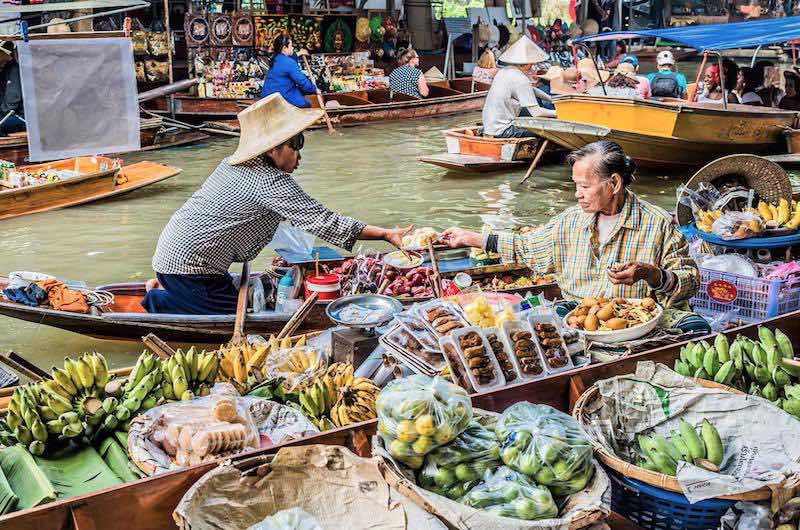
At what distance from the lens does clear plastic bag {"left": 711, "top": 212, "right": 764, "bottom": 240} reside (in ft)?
16.8

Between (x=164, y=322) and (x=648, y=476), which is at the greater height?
(x=648, y=476)

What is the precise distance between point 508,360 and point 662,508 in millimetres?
909

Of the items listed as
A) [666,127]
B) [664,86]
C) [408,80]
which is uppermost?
[408,80]

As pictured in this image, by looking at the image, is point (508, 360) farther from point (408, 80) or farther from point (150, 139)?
point (408, 80)

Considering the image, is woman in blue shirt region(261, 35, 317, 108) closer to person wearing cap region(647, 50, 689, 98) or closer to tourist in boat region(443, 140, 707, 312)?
person wearing cap region(647, 50, 689, 98)

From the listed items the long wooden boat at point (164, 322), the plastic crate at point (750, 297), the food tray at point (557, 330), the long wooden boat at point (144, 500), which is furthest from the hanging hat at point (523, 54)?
the long wooden boat at point (144, 500)

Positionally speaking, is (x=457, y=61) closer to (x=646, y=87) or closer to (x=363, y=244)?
(x=646, y=87)

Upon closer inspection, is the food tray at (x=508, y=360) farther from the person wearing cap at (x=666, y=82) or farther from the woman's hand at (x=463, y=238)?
the person wearing cap at (x=666, y=82)

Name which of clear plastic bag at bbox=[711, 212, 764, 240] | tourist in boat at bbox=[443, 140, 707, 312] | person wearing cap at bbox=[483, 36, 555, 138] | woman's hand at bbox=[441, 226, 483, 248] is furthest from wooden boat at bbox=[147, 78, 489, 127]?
tourist in boat at bbox=[443, 140, 707, 312]

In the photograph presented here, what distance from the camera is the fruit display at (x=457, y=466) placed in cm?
206

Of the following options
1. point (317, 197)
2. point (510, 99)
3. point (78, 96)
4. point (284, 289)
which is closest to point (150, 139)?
point (317, 197)

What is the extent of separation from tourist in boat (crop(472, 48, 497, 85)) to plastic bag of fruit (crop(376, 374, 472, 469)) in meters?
16.2

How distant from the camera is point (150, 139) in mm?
12461

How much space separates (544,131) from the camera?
10.4 metres
